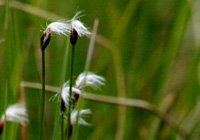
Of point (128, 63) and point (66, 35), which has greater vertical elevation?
point (66, 35)

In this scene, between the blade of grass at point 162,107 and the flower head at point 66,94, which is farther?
the blade of grass at point 162,107

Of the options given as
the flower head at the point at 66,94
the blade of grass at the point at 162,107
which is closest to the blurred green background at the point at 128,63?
the blade of grass at the point at 162,107

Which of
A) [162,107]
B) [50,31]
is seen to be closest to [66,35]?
[50,31]

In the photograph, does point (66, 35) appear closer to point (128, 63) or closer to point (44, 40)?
point (44, 40)

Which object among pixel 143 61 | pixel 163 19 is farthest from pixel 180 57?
pixel 143 61

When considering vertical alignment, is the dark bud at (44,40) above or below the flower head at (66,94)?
above

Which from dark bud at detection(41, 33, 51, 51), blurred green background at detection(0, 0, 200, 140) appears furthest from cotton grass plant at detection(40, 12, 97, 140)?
blurred green background at detection(0, 0, 200, 140)

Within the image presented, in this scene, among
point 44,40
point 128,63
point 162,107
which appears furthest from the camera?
point 128,63

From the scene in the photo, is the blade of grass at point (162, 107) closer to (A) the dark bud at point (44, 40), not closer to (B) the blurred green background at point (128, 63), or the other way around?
(B) the blurred green background at point (128, 63)
